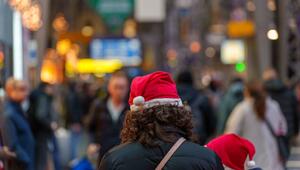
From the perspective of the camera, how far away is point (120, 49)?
138ft

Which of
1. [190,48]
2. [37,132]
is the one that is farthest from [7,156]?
[190,48]

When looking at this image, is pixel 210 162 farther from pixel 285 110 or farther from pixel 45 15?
pixel 45 15

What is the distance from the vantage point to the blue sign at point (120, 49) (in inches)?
1636

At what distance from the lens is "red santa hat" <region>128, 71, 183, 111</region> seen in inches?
182

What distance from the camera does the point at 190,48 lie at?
7044 centimetres

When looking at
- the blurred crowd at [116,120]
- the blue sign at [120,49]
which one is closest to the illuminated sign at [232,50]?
the blue sign at [120,49]

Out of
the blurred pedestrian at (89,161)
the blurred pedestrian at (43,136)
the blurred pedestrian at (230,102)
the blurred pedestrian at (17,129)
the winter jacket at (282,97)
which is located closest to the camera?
the blurred pedestrian at (89,161)

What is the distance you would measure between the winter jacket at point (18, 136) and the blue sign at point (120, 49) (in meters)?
30.3

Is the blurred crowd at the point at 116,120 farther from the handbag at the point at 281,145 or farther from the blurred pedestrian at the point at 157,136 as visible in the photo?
the blurred pedestrian at the point at 157,136

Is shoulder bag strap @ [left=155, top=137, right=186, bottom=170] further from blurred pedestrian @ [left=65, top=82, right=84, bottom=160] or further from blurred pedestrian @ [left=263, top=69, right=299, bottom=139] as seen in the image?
blurred pedestrian @ [left=65, top=82, right=84, bottom=160]

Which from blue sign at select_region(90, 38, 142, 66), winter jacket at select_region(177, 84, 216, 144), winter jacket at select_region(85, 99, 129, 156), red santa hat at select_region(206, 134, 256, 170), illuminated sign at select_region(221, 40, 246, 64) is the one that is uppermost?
red santa hat at select_region(206, 134, 256, 170)

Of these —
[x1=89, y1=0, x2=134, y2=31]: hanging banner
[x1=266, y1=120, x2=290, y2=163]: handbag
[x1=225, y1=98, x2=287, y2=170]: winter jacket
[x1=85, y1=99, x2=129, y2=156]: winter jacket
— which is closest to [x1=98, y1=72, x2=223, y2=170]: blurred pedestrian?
[x1=85, y1=99, x2=129, y2=156]: winter jacket

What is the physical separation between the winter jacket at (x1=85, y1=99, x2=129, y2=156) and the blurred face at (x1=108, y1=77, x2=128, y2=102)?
16 cm

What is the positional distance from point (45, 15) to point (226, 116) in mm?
6415
